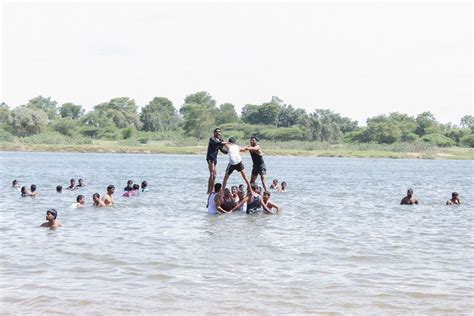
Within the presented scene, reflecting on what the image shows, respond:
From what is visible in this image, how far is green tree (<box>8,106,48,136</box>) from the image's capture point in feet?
392

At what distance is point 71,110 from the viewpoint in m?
185

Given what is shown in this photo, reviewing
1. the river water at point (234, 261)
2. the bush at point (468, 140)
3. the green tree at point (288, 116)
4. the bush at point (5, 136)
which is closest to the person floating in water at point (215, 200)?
the river water at point (234, 261)

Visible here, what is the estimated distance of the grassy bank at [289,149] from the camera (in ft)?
349

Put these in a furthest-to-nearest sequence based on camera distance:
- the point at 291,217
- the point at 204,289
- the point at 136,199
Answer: the point at 136,199
the point at 291,217
the point at 204,289

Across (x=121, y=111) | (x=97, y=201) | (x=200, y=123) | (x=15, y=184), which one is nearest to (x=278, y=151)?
(x=200, y=123)

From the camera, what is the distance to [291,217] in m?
23.7

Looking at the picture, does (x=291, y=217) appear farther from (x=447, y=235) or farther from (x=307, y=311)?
(x=307, y=311)

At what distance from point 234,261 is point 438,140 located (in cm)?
11985

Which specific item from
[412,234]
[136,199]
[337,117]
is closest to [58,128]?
[337,117]

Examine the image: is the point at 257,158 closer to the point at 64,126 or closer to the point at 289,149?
the point at 289,149

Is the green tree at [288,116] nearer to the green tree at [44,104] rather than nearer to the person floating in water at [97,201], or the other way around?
the green tree at [44,104]

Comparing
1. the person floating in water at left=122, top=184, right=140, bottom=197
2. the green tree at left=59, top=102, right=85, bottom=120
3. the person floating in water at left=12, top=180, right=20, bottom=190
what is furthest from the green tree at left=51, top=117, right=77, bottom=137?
the person floating in water at left=122, top=184, right=140, bottom=197

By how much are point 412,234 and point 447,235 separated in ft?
3.23

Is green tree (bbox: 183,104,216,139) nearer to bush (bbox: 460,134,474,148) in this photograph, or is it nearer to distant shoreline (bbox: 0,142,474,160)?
distant shoreline (bbox: 0,142,474,160)
